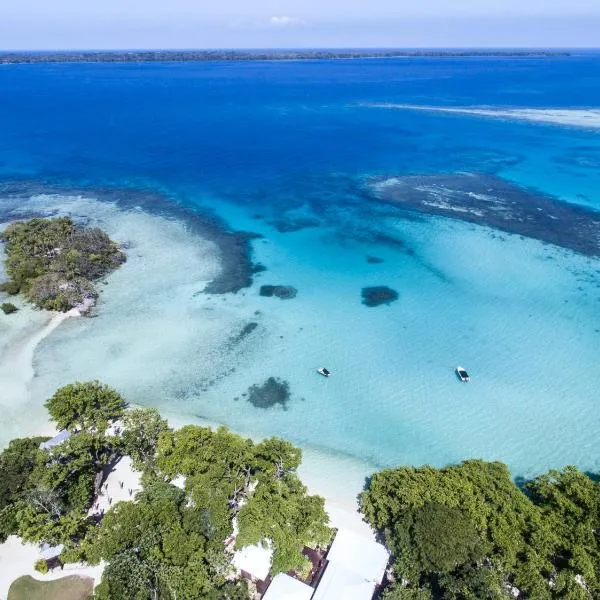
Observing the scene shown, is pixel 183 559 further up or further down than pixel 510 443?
further up

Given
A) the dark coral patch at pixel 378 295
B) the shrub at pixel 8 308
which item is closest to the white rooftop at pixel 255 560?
the dark coral patch at pixel 378 295

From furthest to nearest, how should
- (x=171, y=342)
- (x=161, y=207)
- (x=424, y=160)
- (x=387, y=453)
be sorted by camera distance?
(x=424, y=160), (x=161, y=207), (x=171, y=342), (x=387, y=453)

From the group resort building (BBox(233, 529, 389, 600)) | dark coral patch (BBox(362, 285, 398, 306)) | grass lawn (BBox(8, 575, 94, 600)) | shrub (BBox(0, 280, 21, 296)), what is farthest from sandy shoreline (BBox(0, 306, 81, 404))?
dark coral patch (BBox(362, 285, 398, 306))

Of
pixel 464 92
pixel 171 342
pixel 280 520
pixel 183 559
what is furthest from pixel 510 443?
pixel 464 92

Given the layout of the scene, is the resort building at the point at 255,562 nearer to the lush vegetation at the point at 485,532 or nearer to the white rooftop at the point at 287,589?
the white rooftop at the point at 287,589

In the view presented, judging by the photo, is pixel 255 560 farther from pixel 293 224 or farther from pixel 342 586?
pixel 293 224

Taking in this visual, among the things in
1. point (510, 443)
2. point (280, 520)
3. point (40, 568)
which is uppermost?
point (280, 520)

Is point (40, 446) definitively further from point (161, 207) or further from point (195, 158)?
point (195, 158)
